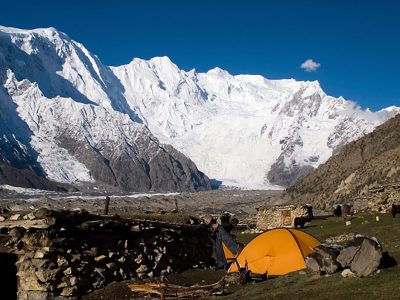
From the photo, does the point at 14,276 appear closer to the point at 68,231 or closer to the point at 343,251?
the point at 68,231

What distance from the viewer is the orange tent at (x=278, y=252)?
24719mm

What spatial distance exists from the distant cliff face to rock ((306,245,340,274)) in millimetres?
48174

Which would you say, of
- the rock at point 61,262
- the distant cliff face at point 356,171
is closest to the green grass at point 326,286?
the rock at point 61,262

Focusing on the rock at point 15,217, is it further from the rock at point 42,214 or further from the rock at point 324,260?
the rock at point 324,260

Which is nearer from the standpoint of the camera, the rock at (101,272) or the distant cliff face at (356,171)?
the rock at (101,272)

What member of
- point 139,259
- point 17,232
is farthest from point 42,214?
point 139,259

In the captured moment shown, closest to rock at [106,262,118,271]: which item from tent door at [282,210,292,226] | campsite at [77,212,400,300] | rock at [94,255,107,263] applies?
rock at [94,255,107,263]

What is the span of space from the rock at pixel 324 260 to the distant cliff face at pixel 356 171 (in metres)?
48.2

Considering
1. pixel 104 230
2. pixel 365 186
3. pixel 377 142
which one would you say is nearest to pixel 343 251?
pixel 104 230

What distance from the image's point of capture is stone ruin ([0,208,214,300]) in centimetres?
2194

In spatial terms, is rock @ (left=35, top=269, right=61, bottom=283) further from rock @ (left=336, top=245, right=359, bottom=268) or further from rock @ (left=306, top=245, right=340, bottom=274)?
rock @ (left=336, top=245, right=359, bottom=268)

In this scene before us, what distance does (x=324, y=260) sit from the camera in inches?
803

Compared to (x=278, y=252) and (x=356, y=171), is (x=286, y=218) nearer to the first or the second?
(x=278, y=252)

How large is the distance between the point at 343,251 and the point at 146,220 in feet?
33.4
